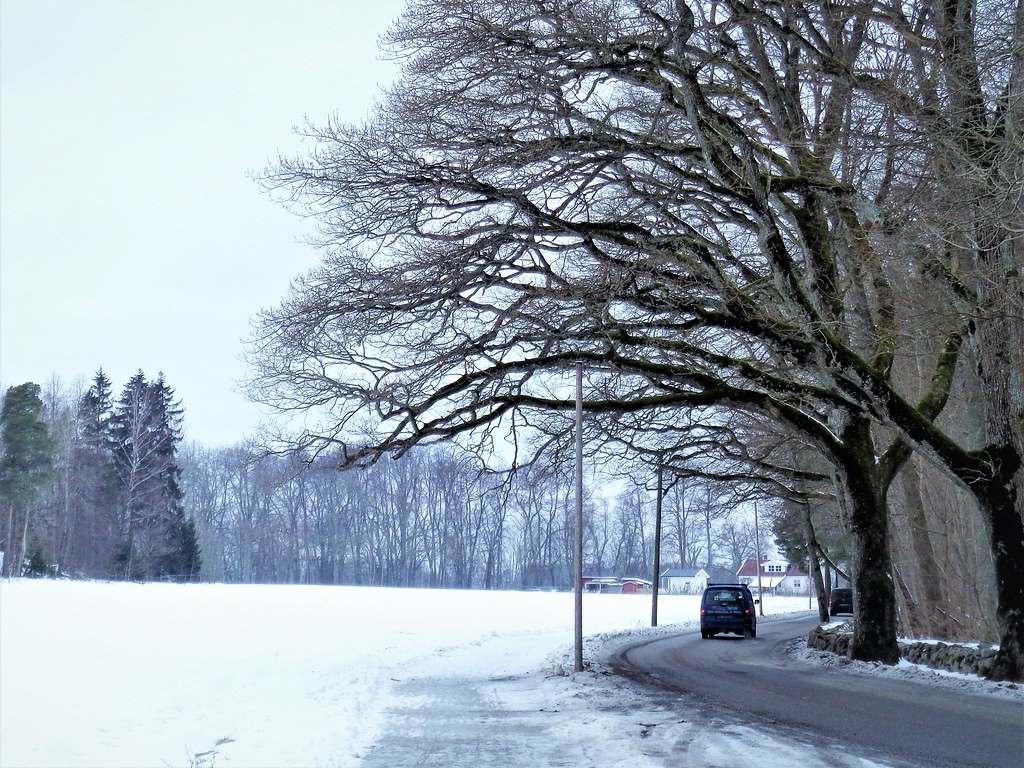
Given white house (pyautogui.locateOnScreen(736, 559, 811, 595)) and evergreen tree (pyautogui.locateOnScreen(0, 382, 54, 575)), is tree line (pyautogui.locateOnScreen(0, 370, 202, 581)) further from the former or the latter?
white house (pyautogui.locateOnScreen(736, 559, 811, 595))

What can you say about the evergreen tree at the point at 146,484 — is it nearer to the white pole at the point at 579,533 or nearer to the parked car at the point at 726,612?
the parked car at the point at 726,612

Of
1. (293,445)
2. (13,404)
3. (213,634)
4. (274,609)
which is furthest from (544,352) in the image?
(13,404)

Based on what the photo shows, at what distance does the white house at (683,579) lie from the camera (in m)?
123

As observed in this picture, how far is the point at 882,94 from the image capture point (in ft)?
39.3

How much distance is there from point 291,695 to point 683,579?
115m

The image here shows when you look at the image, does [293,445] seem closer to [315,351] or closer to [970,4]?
[315,351]

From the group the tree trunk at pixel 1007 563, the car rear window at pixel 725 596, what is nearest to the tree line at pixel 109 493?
the car rear window at pixel 725 596

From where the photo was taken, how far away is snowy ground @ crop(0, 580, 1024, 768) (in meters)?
9.98

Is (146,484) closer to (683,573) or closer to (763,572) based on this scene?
(683,573)

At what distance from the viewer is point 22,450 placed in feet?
178

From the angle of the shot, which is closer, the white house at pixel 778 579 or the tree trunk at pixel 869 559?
the tree trunk at pixel 869 559

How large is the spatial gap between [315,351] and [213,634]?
1780 cm

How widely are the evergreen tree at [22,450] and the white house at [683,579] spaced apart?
85940mm

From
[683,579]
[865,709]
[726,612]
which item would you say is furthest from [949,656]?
[683,579]
